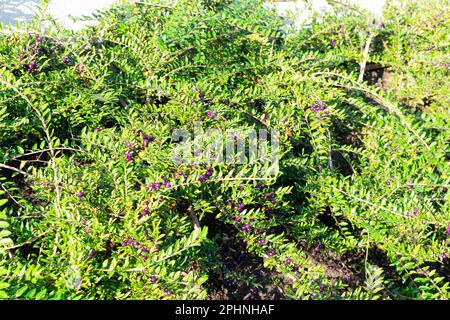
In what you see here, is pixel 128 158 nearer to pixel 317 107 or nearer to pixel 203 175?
pixel 203 175

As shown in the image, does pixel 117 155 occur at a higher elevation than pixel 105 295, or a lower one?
higher

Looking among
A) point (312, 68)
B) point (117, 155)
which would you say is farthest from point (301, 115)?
point (117, 155)

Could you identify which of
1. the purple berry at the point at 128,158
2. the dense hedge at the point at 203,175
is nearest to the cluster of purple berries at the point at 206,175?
the dense hedge at the point at 203,175

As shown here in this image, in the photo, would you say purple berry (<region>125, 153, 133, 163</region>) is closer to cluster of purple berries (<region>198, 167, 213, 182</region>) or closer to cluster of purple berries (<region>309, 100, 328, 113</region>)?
cluster of purple berries (<region>198, 167, 213, 182</region>)

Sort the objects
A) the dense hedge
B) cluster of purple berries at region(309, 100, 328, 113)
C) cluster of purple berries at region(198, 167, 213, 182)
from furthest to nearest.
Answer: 1. cluster of purple berries at region(309, 100, 328, 113)
2. cluster of purple berries at region(198, 167, 213, 182)
3. the dense hedge

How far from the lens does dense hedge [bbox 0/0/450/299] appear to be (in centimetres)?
159

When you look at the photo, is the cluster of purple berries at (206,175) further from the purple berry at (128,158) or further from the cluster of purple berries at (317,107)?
the cluster of purple berries at (317,107)

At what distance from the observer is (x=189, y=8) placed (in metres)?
2.48

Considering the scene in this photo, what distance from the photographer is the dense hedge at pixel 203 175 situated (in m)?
1.59

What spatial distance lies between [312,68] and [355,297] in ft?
4.98

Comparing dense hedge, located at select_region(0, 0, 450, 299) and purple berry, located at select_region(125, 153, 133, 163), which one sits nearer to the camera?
dense hedge, located at select_region(0, 0, 450, 299)

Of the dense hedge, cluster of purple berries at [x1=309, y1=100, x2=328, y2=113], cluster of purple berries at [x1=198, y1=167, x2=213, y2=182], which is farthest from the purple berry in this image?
cluster of purple berries at [x1=309, y1=100, x2=328, y2=113]

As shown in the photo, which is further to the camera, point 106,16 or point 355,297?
point 106,16
